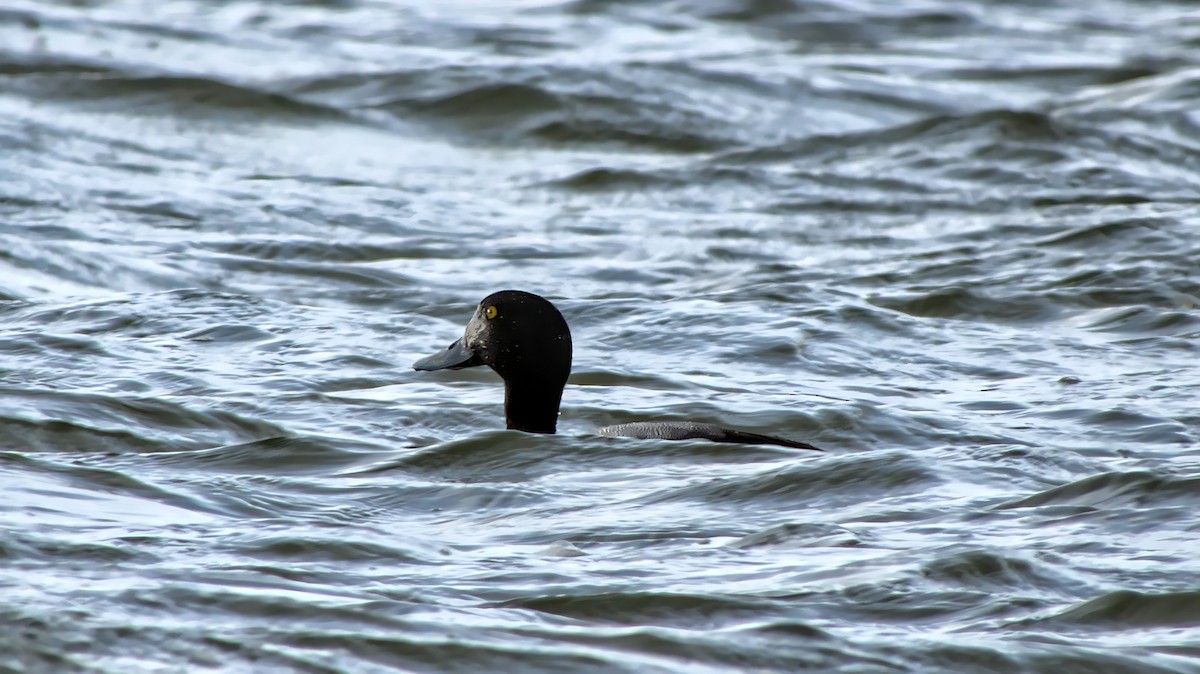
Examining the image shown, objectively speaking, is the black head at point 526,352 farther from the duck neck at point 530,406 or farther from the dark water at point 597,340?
the dark water at point 597,340

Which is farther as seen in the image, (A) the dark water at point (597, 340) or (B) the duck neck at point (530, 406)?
(B) the duck neck at point (530, 406)

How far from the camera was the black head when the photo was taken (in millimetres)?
7570

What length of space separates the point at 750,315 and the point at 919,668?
17.0 ft

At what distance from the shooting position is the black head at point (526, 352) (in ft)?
24.8

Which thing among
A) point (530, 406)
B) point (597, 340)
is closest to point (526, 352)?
point (530, 406)

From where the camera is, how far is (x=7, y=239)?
10742 mm

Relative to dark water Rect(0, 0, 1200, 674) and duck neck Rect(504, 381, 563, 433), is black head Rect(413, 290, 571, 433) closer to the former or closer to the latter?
duck neck Rect(504, 381, 563, 433)

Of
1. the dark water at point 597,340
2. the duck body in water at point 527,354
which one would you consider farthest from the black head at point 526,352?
the dark water at point 597,340

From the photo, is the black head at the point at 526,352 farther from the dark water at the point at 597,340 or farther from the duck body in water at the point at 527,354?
the dark water at the point at 597,340

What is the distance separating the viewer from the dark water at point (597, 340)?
5098 millimetres

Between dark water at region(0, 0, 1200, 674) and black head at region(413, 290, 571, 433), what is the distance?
290 millimetres

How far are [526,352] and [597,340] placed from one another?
195 cm

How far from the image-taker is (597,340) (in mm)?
9555

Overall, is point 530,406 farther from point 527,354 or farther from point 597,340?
point 597,340
